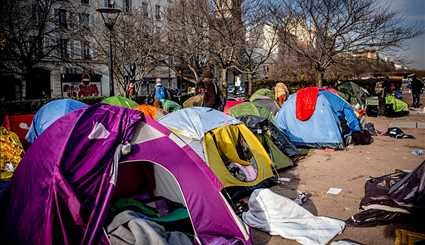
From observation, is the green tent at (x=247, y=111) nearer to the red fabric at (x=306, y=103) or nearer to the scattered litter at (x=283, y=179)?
the red fabric at (x=306, y=103)

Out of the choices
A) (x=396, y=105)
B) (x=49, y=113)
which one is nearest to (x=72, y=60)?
(x=49, y=113)

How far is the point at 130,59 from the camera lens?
68.9 ft

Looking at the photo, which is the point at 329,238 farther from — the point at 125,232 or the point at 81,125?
the point at 81,125

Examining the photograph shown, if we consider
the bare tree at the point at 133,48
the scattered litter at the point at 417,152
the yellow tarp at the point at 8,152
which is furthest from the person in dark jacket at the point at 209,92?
the bare tree at the point at 133,48

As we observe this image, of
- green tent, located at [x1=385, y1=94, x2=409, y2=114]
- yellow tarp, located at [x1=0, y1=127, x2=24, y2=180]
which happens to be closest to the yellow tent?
yellow tarp, located at [x1=0, y1=127, x2=24, y2=180]

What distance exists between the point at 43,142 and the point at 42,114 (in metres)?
4.58

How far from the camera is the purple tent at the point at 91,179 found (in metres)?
3.35

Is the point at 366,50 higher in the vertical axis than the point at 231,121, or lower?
higher

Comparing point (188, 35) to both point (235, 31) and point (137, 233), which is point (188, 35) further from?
point (137, 233)

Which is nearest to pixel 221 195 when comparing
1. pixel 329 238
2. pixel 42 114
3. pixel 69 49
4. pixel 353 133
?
pixel 329 238

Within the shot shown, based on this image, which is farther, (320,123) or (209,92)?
(320,123)

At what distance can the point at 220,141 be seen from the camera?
239 inches

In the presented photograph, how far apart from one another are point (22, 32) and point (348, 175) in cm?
1963

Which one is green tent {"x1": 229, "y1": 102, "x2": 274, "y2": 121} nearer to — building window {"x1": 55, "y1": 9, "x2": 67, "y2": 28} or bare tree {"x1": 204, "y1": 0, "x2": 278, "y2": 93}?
bare tree {"x1": 204, "y1": 0, "x2": 278, "y2": 93}
